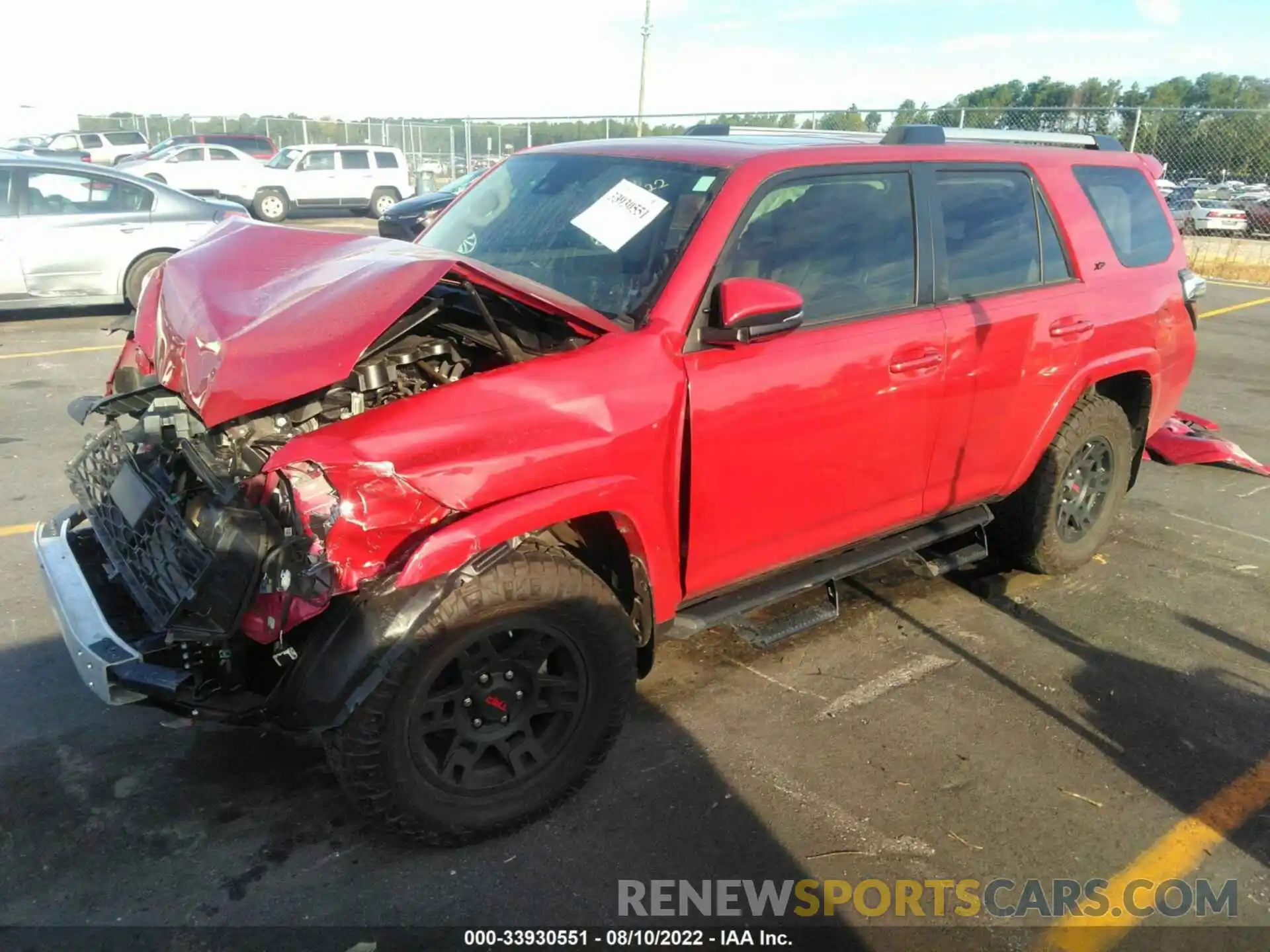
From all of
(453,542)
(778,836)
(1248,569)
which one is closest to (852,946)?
(778,836)

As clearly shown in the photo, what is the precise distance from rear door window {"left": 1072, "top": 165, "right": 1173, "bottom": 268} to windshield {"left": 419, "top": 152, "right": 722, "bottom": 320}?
228 cm

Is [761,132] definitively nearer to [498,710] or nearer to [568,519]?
[568,519]

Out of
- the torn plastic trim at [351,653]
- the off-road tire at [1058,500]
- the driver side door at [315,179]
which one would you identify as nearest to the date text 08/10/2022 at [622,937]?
the torn plastic trim at [351,653]

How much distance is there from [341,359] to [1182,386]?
14.9ft

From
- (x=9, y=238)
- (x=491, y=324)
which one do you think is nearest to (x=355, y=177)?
(x=9, y=238)

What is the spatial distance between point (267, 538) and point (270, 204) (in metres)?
23.5

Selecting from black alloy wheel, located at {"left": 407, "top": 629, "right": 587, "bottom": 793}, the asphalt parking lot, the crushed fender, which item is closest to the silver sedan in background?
the asphalt parking lot

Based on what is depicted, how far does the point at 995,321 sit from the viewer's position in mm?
3820

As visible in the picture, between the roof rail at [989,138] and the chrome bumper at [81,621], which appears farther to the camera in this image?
the roof rail at [989,138]

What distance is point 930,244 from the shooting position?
3.70m

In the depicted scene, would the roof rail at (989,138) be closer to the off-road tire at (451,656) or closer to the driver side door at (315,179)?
the off-road tire at (451,656)

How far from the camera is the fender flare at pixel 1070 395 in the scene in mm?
4238

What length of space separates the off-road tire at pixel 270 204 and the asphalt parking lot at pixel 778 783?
20.9 metres

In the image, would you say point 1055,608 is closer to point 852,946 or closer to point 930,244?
point 930,244
